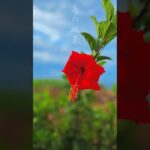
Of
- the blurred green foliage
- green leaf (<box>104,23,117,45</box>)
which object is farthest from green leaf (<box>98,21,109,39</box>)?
the blurred green foliage

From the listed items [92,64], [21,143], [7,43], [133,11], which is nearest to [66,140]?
[21,143]

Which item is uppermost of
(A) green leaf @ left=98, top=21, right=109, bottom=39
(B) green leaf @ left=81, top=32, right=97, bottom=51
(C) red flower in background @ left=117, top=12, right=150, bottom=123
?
(A) green leaf @ left=98, top=21, right=109, bottom=39

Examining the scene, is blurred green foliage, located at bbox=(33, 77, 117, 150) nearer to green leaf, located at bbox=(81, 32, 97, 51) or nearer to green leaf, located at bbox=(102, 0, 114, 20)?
green leaf, located at bbox=(81, 32, 97, 51)

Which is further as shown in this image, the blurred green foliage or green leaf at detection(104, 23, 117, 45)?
the blurred green foliage

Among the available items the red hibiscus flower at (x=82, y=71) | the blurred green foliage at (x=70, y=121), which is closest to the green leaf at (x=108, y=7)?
the red hibiscus flower at (x=82, y=71)

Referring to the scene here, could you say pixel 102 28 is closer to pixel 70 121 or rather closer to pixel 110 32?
pixel 110 32

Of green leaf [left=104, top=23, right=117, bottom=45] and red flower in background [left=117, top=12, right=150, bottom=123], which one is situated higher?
green leaf [left=104, top=23, right=117, bottom=45]
